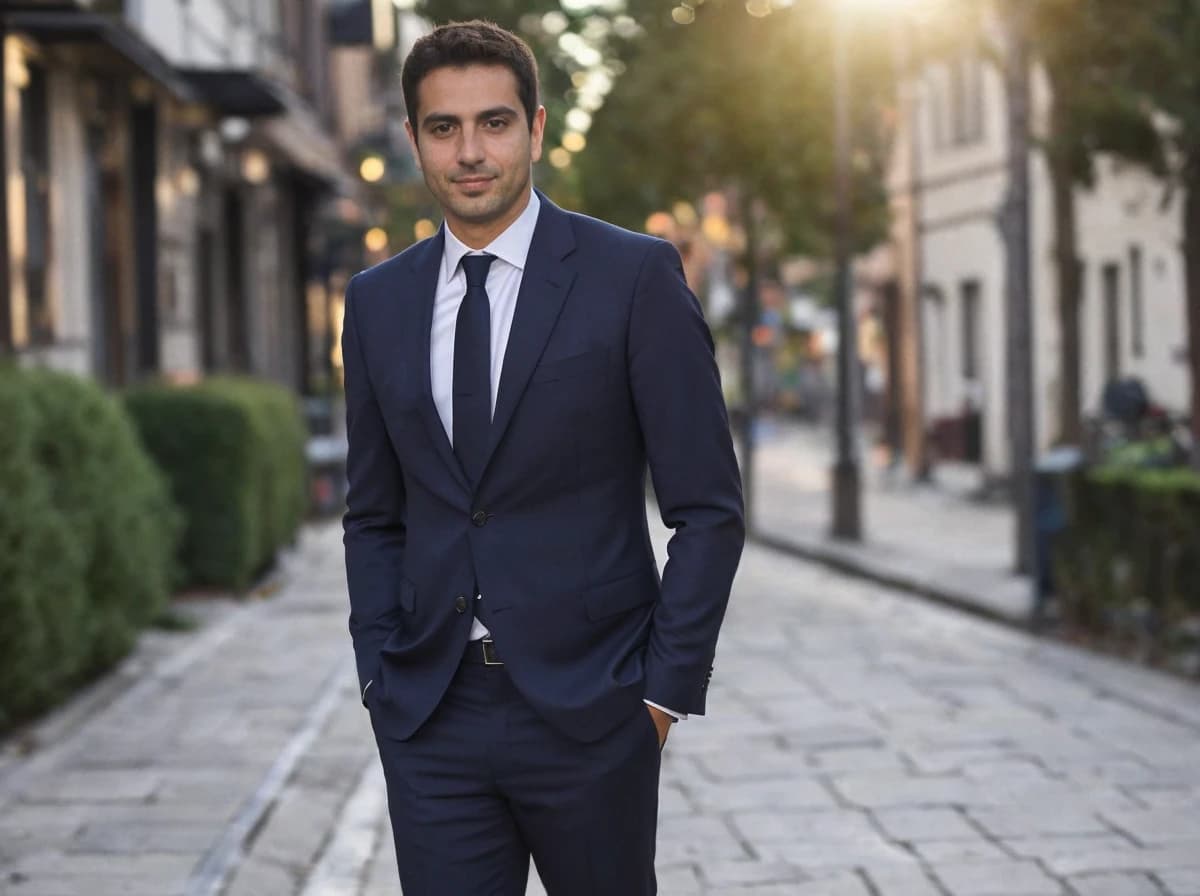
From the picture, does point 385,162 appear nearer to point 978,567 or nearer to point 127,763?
point 978,567

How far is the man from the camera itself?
338 centimetres

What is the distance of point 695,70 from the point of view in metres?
25.5

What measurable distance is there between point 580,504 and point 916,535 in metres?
18.2

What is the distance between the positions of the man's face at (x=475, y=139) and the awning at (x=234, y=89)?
15454 mm

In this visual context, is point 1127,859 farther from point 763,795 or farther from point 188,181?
point 188,181

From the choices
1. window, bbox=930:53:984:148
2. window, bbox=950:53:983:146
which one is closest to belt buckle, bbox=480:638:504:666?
window, bbox=930:53:984:148

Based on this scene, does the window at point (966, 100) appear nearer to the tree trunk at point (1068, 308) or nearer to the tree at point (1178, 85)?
the tree trunk at point (1068, 308)

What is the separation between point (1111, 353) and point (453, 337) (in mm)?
21823

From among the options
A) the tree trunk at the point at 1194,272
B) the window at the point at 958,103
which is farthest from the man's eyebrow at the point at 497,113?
the window at the point at 958,103

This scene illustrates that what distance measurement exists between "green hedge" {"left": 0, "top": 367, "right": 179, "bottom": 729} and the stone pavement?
303 mm

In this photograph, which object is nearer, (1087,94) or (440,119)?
(440,119)

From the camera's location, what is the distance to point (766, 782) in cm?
785

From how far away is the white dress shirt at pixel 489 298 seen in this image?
3477 mm

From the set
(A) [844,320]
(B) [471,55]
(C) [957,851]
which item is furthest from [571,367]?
(A) [844,320]
